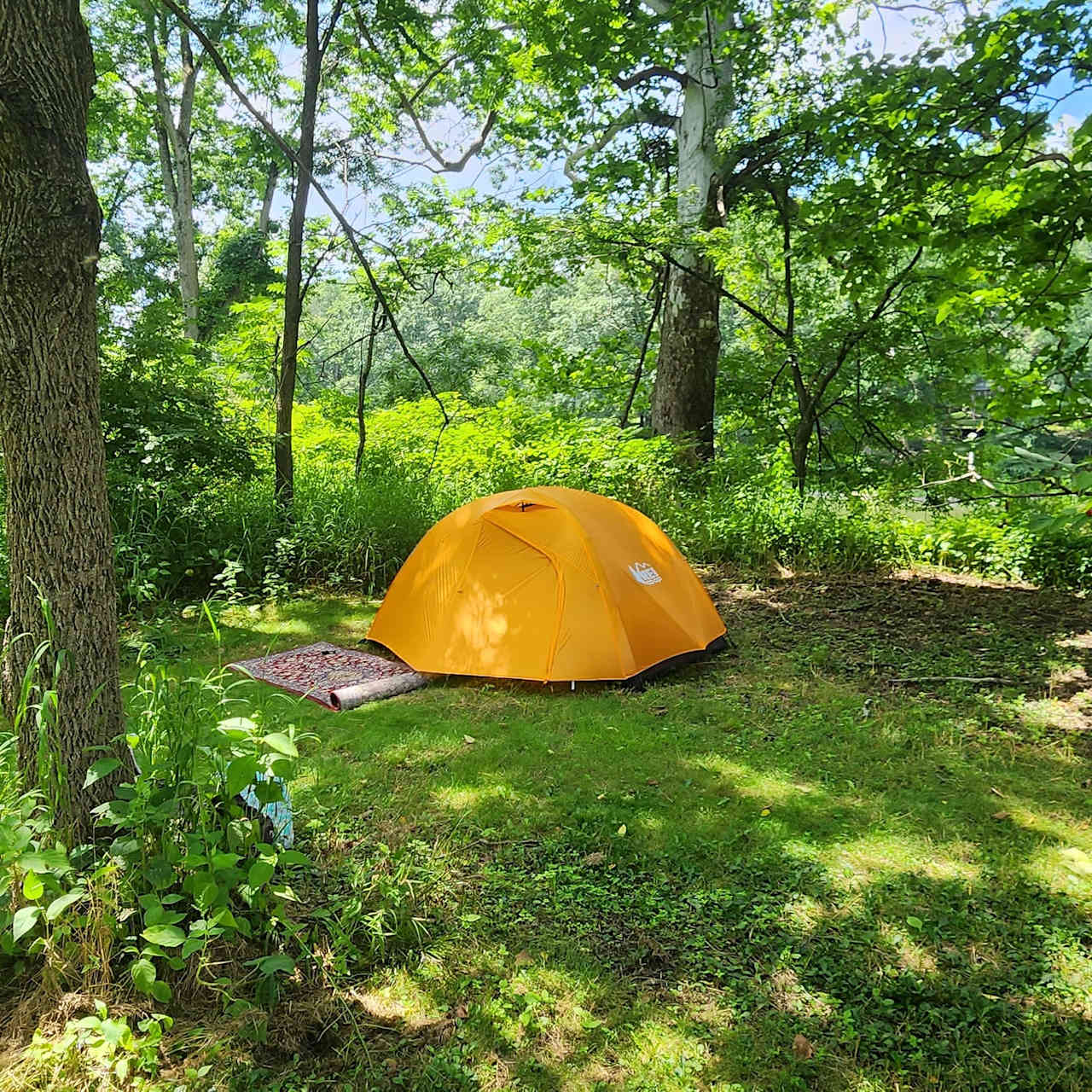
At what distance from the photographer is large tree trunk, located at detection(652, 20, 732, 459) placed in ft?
25.8

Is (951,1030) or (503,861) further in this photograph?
(503,861)

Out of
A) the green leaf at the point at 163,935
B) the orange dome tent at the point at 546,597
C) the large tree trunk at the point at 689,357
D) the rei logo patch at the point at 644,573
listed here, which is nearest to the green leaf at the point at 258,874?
the green leaf at the point at 163,935

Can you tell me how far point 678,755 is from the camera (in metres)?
3.48

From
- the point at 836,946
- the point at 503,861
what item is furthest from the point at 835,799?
the point at 503,861

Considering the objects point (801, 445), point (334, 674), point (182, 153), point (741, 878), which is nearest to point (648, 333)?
point (801, 445)

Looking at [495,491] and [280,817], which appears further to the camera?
[495,491]

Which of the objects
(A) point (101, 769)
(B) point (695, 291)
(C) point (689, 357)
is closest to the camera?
(A) point (101, 769)

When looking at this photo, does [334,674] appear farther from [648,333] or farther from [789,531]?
[648,333]

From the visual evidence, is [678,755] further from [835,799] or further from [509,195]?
[509,195]

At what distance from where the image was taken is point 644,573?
4.50m

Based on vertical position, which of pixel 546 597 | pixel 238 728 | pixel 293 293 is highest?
pixel 293 293

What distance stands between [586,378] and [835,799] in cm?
846

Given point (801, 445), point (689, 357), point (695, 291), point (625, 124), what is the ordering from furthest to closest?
1. point (625, 124)
2. point (689, 357)
3. point (695, 291)
4. point (801, 445)

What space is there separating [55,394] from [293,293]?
4.96 meters
